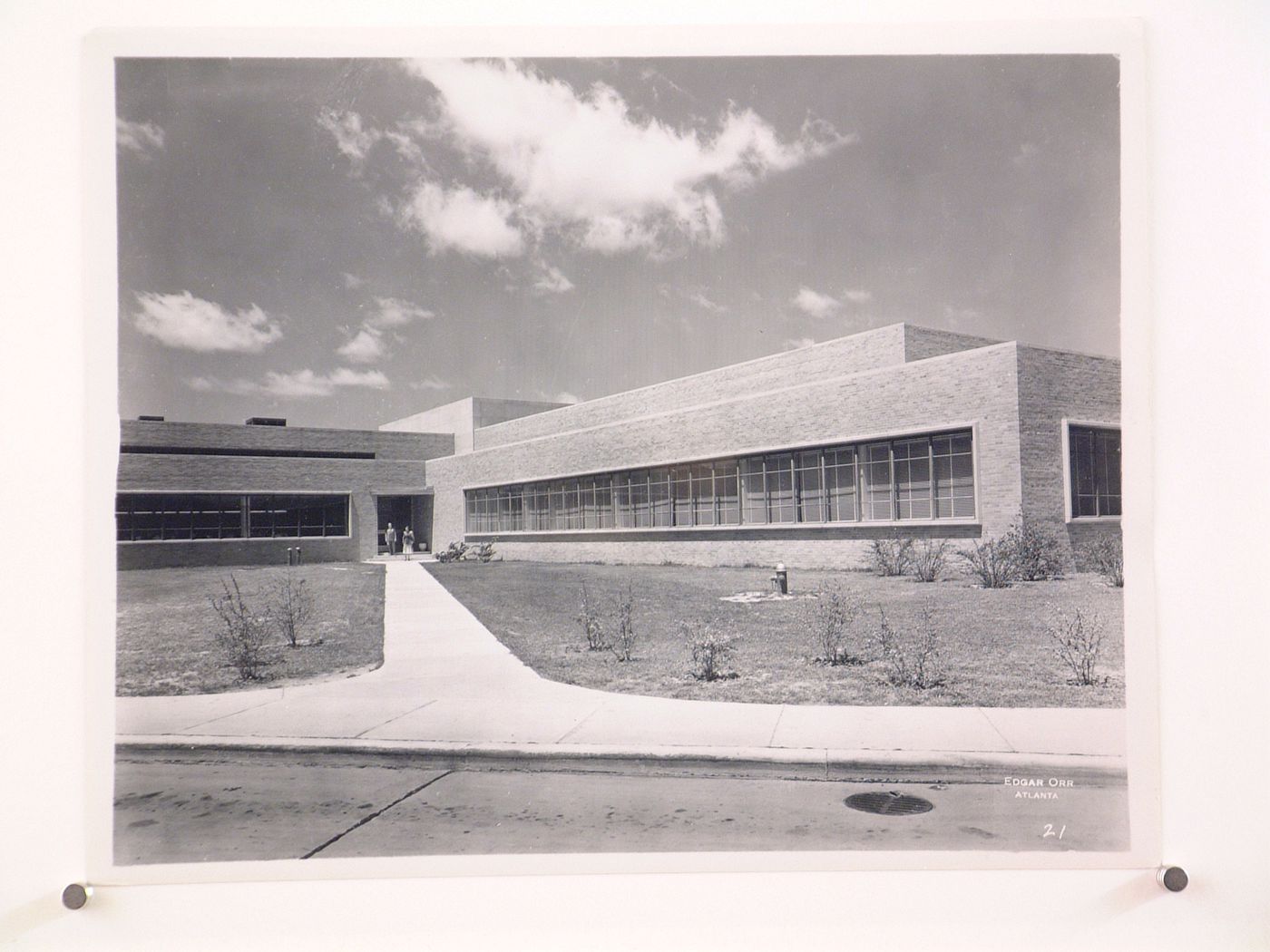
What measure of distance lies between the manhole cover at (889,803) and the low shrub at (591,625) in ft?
7.68

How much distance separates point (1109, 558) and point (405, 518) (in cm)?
621

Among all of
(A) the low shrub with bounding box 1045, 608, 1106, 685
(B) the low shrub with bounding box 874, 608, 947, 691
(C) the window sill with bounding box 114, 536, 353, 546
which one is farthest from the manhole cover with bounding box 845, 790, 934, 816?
(C) the window sill with bounding box 114, 536, 353, 546

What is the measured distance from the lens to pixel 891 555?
775 centimetres

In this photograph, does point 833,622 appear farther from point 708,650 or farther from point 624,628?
point 624,628

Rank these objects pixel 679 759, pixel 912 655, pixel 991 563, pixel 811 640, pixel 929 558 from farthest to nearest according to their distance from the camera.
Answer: pixel 929 558
pixel 991 563
pixel 811 640
pixel 912 655
pixel 679 759

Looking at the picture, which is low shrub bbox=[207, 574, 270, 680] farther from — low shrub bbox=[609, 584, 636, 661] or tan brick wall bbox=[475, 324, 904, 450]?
low shrub bbox=[609, 584, 636, 661]

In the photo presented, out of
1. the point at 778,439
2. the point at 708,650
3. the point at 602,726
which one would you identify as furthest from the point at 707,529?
the point at 602,726

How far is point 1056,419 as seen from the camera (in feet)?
19.3

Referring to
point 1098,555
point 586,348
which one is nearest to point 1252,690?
point 1098,555

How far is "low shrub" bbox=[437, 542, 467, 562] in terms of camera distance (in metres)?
7.76

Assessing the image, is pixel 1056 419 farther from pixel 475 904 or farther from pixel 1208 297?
pixel 475 904

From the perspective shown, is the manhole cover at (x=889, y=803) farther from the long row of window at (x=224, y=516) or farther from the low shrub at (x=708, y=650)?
the long row of window at (x=224, y=516)

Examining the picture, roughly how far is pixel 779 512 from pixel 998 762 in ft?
17.8

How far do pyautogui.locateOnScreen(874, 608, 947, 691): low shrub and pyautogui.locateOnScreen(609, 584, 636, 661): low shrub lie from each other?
6.16 feet
